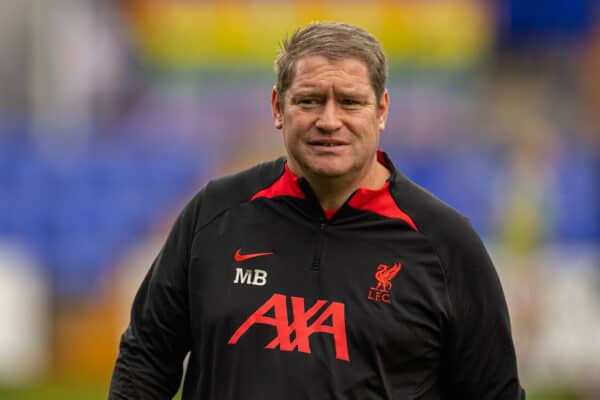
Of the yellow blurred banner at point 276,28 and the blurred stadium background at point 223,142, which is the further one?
the yellow blurred banner at point 276,28

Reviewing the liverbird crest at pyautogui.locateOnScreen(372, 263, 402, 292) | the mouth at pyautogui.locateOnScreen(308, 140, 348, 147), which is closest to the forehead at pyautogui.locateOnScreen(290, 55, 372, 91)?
the mouth at pyautogui.locateOnScreen(308, 140, 348, 147)

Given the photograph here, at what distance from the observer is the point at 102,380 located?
1122cm

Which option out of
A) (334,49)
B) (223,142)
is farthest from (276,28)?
(334,49)

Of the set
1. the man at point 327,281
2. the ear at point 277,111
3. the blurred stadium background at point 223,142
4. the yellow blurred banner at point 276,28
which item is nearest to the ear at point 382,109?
the man at point 327,281

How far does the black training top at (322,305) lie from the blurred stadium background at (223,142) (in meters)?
6.38

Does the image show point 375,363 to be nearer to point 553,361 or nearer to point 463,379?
point 463,379

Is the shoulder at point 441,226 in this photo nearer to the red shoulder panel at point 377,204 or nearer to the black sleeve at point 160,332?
the red shoulder panel at point 377,204

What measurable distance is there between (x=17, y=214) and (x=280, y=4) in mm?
4759

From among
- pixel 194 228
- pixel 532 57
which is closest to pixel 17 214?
pixel 532 57

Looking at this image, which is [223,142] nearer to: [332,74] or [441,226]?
[441,226]

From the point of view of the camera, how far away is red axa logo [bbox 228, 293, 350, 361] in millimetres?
3785

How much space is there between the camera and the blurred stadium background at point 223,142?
1150 centimetres

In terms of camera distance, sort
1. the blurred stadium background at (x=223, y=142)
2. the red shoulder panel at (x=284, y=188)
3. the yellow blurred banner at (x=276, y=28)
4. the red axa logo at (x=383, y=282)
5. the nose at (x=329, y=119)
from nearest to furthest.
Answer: the nose at (x=329, y=119)
the red axa logo at (x=383, y=282)
the red shoulder panel at (x=284, y=188)
the blurred stadium background at (x=223, y=142)
the yellow blurred banner at (x=276, y=28)

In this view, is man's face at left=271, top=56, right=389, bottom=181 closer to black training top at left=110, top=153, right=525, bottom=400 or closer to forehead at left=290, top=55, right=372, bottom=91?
forehead at left=290, top=55, right=372, bottom=91
